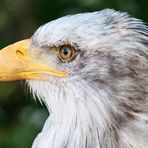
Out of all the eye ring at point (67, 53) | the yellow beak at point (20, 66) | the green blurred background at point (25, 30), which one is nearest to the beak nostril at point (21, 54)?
the yellow beak at point (20, 66)

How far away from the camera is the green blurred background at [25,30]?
554cm

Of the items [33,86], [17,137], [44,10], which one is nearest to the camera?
[33,86]

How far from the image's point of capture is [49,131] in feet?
12.5

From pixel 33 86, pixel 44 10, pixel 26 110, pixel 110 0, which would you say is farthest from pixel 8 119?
pixel 33 86

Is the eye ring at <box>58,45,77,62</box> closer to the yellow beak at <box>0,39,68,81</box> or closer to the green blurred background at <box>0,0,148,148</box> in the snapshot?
the yellow beak at <box>0,39,68,81</box>

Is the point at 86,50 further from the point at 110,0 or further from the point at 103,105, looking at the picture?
the point at 110,0

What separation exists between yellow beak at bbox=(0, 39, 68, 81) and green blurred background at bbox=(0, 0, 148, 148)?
4.16ft

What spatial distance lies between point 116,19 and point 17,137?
6.31ft

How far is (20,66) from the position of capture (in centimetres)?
383

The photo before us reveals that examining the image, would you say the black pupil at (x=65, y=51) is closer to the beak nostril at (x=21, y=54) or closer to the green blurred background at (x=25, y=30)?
the beak nostril at (x=21, y=54)

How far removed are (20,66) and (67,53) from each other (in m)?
0.30

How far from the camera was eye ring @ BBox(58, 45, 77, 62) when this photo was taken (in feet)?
12.0

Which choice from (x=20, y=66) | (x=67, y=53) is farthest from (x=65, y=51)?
(x=20, y=66)

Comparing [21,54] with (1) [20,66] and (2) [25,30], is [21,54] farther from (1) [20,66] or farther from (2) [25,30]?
(2) [25,30]
